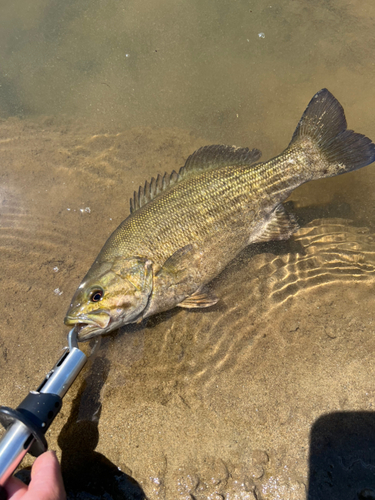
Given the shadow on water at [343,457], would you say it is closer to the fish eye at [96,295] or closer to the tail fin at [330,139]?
A: the fish eye at [96,295]

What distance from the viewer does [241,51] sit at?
4.87 meters

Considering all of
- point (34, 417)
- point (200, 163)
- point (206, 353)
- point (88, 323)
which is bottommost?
point (206, 353)

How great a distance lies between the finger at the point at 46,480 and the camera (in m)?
1.81

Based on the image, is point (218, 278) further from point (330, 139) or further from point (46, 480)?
point (46, 480)

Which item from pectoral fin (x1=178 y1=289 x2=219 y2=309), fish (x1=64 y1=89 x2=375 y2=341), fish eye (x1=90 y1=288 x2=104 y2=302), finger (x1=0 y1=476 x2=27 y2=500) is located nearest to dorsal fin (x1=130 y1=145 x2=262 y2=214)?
fish (x1=64 y1=89 x2=375 y2=341)

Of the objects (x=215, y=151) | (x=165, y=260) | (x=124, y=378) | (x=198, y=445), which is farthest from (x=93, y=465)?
(x=215, y=151)

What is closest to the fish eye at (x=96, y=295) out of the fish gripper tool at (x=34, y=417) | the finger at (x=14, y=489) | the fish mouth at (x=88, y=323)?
the fish mouth at (x=88, y=323)

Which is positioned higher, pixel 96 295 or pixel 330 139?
pixel 96 295

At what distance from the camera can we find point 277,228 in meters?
3.40

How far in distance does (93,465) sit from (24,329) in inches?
58.2

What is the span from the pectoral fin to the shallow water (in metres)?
0.23

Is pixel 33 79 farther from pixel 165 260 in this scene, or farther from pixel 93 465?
pixel 93 465

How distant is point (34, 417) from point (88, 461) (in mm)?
1122

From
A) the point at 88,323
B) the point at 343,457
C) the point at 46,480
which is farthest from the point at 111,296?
the point at 343,457
